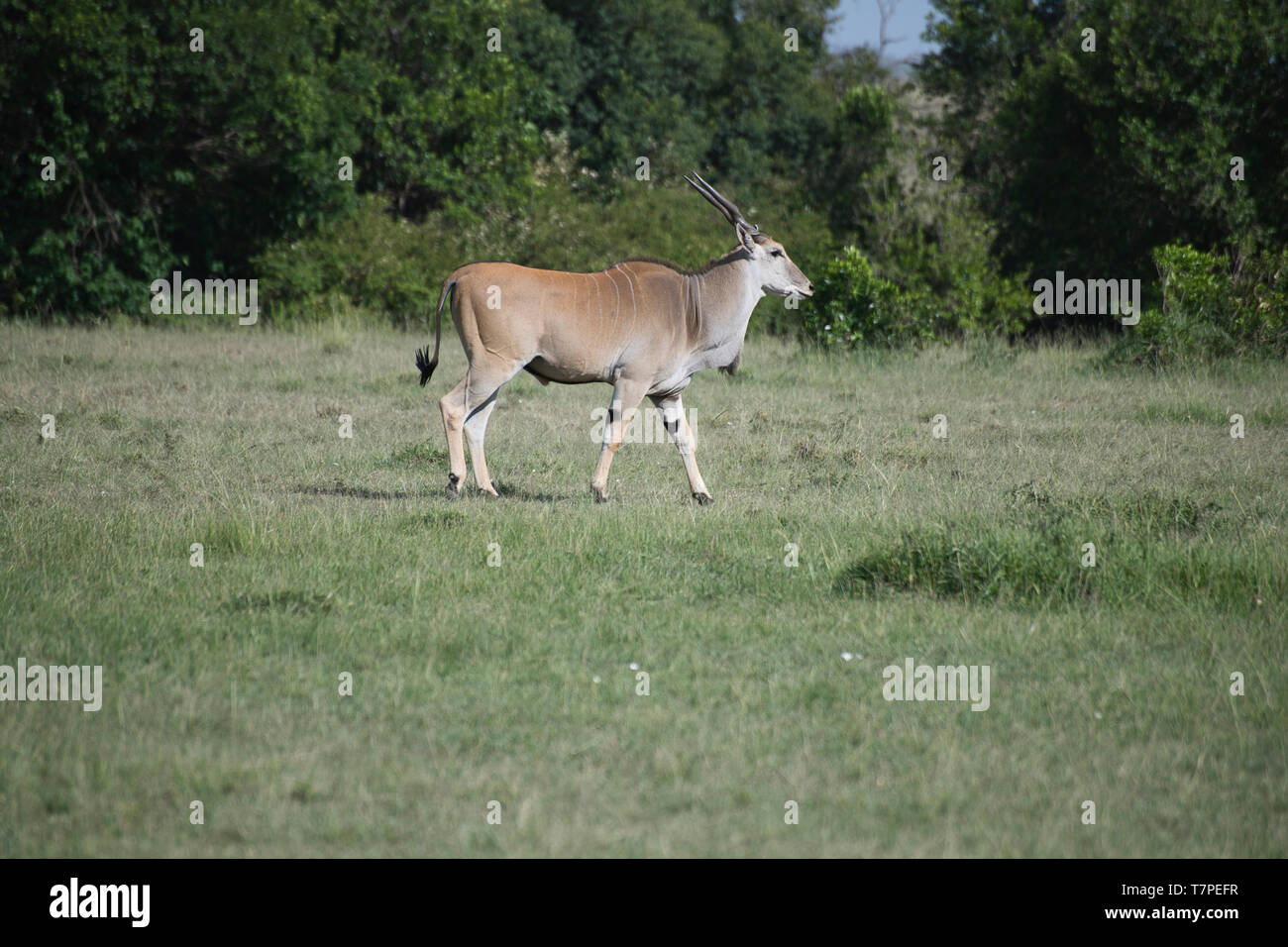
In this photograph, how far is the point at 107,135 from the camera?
17438 mm

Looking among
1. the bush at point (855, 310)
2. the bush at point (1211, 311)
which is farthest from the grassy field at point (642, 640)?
the bush at point (855, 310)

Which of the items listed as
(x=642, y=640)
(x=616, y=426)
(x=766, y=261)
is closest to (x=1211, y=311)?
(x=766, y=261)

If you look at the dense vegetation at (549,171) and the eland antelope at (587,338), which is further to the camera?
the dense vegetation at (549,171)

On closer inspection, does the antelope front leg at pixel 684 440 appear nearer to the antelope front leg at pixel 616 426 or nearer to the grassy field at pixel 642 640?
the grassy field at pixel 642 640

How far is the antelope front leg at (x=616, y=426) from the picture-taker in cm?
855

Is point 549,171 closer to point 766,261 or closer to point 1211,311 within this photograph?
point 1211,311

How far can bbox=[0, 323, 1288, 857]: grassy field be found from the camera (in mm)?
4125

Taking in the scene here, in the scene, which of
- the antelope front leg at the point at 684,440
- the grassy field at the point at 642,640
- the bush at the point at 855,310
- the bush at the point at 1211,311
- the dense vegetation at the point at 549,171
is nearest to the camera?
the grassy field at the point at 642,640

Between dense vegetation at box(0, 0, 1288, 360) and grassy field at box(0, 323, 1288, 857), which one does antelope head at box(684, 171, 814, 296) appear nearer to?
grassy field at box(0, 323, 1288, 857)

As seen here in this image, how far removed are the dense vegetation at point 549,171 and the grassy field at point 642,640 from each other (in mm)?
6918

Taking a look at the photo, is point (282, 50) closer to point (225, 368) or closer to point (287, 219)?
point (287, 219)

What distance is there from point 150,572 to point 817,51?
3110cm

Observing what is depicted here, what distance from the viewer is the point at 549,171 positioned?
81.1ft

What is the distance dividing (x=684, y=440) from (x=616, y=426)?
0.45 metres
